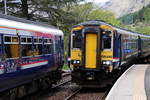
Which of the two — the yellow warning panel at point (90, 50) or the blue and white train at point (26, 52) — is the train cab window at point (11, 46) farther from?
the yellow warning panel at point (90, 50)

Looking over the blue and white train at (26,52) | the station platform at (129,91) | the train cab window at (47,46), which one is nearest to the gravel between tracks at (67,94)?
the blue and white train at (26,52)

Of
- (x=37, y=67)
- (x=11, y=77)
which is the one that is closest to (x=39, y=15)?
(x=37, y=67)

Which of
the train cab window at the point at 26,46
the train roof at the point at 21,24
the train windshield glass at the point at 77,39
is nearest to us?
the train roof at the point at 21,24

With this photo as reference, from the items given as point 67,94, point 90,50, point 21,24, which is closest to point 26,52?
point 21,24

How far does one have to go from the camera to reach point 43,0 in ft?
77.9

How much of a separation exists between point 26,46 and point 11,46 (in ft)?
4.43

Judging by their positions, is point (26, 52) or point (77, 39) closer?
point (26, 52)

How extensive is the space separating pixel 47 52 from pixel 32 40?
2012 mm

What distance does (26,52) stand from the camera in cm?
1155

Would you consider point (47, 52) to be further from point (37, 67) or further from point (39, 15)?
point (39, 15)

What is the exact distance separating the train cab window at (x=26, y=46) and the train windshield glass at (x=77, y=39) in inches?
160

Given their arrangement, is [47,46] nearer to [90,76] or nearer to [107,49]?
[90,76]

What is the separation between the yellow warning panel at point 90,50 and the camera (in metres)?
15.2

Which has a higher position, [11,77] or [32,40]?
[32,40]
